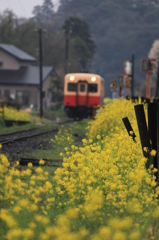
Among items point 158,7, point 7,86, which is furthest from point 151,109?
point 158,7

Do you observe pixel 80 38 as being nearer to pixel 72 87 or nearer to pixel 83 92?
pixel 72 87

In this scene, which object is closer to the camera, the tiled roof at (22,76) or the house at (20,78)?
the tiled roof at (22,76)

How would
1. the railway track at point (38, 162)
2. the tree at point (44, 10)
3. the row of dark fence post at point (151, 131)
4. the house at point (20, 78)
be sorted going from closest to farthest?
the row of dark fence post at point (151, 131) → the railway track at point (38, 162) → the house at point (20, 78) → the tree at point (44, 10)

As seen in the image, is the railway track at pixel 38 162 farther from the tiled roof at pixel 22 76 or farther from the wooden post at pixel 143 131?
the tiled roof at pixel 22 76

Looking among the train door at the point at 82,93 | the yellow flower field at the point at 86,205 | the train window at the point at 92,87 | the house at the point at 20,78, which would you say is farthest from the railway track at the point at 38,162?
the house at the point at 20,78

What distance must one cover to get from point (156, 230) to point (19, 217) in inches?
64.4

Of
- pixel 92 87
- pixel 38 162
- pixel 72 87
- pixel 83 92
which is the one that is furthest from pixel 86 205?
pixel 72 87

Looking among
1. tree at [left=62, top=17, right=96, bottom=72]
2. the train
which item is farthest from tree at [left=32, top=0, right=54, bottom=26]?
the train

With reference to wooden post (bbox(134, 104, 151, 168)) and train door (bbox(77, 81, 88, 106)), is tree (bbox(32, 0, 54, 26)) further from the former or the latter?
wooden post (bbox(134, 104, 151, 168))

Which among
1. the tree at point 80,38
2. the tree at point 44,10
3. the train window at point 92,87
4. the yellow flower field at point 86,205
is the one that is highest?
the tree at point 44,10

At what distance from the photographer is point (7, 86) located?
61500 millimetres

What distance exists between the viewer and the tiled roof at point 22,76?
60.7 m

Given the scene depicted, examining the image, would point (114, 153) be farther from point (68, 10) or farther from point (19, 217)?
point (68, 10)

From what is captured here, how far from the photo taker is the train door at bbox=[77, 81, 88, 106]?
35250 millimetres
